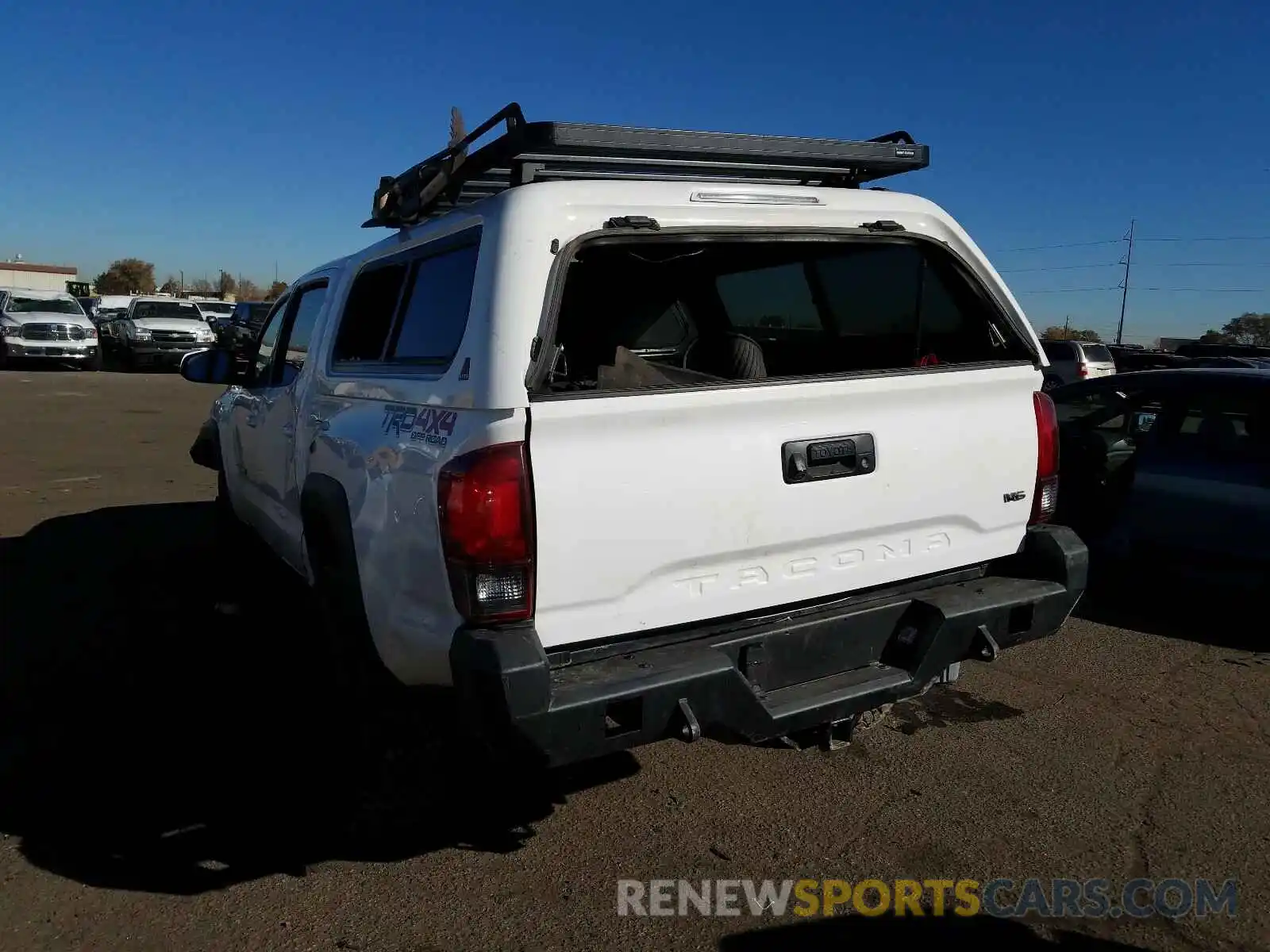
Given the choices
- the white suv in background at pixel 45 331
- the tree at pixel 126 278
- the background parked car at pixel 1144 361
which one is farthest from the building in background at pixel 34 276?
the background parked car at pixel 1144 361

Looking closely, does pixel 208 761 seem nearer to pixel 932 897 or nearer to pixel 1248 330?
pixel 932 897

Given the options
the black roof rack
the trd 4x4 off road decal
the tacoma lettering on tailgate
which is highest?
the black roof rack

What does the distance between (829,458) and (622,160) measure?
1223mm

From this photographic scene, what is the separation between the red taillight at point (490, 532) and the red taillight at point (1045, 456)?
2.00 m

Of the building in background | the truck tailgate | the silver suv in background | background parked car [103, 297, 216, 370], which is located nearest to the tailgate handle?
the truck tailgate

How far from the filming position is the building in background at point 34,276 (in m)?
85.2

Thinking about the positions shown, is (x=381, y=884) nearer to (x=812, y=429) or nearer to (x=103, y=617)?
(x=812, y=429)

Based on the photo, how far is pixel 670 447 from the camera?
2.75 meters

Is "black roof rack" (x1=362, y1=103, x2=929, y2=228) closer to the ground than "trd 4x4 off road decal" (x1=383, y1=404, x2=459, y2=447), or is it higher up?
higher up

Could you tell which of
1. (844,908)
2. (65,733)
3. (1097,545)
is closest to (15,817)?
(65,733)

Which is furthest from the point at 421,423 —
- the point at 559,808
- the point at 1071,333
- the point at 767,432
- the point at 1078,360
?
the point at 1071,333

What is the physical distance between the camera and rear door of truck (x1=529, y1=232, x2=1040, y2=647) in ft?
8.79

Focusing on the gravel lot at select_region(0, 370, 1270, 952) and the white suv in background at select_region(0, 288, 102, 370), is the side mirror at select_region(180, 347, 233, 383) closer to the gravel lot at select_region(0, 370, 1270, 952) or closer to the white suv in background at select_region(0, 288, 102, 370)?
the gravel lot at select_region(0, 370, 1270, 952)

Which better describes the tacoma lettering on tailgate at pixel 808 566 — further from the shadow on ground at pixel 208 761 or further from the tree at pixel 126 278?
the tree at pixel 126 278
